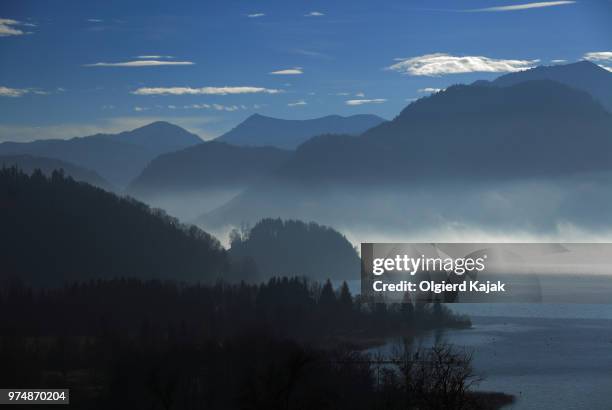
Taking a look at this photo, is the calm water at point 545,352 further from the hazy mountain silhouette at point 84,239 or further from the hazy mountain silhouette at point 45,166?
the hazy mountain silhouette at point 45,166

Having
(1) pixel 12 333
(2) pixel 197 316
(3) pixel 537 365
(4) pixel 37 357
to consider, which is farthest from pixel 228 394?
(2) pixel 197 316

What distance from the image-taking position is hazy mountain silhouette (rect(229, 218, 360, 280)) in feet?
359

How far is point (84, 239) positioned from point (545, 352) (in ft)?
166

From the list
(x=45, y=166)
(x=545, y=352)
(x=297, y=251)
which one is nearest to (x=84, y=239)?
(x=297, y=251)

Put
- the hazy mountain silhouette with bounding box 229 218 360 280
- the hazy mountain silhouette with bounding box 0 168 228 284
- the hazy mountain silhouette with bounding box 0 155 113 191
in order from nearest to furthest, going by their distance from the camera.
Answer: the hazy mountain silhouette with bounding box 0 168 228 284
the hazy mountain silhouette with bounding box 229 218 360 280
the hazy mountain silhouette with bounding box 0 155 113 191

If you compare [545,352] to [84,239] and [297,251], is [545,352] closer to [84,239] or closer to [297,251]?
[84,239]

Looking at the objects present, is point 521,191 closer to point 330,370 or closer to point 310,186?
point 310,186

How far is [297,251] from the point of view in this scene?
373 feet

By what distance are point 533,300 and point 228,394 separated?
61.4m

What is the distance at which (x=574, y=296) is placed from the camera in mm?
87250

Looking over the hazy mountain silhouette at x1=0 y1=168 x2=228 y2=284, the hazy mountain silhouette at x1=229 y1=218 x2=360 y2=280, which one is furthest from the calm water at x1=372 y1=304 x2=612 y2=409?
the hazy mountain silhouette at x1=0 y1=168 x2=228 y2=284

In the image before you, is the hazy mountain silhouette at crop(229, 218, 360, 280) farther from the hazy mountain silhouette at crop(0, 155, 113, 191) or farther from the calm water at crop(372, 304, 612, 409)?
the hazy mountain silhouette at crop(0, 155, 113, 191)

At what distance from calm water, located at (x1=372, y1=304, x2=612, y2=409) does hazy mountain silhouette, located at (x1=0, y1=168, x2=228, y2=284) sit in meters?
29.3

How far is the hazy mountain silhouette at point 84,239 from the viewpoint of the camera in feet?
283
